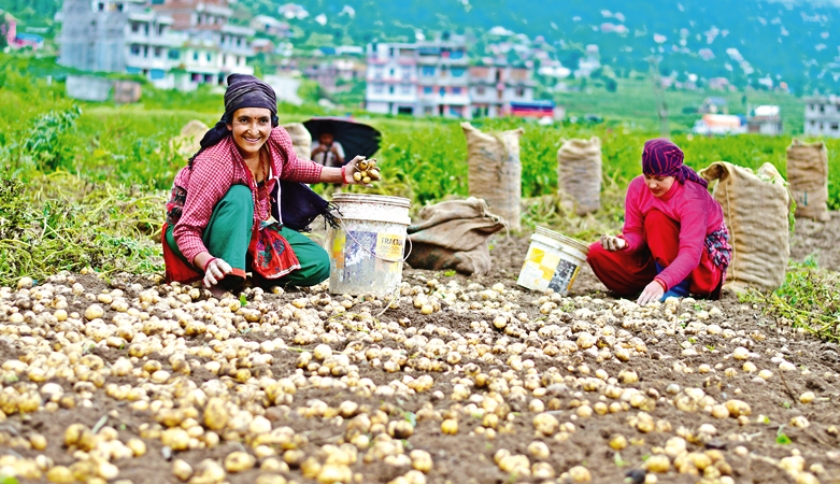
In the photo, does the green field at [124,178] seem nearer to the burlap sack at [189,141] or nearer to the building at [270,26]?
the burlap sack at [189,141]

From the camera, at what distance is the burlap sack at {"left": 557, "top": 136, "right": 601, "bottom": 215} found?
8.25 metres

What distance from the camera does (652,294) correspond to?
14.4ft

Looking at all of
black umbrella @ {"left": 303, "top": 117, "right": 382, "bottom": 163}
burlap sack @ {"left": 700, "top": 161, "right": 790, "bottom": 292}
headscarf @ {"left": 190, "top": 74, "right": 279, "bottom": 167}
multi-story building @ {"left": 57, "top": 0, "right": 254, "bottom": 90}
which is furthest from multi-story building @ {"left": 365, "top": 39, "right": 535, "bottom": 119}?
headscarf @ {"left": 190, "top": 74, "right": 279, "bottom": 167}

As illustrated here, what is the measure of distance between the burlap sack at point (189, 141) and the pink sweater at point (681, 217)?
3.51 m

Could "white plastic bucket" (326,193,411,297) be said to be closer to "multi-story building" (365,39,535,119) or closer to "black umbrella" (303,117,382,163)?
"black umbrella" (303,117,382,163)

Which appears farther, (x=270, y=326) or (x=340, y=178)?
(x=340, y=178)

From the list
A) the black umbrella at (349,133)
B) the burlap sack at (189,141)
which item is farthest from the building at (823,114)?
the burlap sack at (189,141)

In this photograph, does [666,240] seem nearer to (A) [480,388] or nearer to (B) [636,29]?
(A) [480,388]

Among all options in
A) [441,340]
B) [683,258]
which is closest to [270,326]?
[441,340]

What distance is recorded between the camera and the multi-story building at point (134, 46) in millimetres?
53969

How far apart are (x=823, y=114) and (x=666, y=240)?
2500 inches

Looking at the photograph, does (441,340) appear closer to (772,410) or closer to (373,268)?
(373,268)

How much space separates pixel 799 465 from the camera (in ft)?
7.68

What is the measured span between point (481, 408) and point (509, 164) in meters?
4.71
